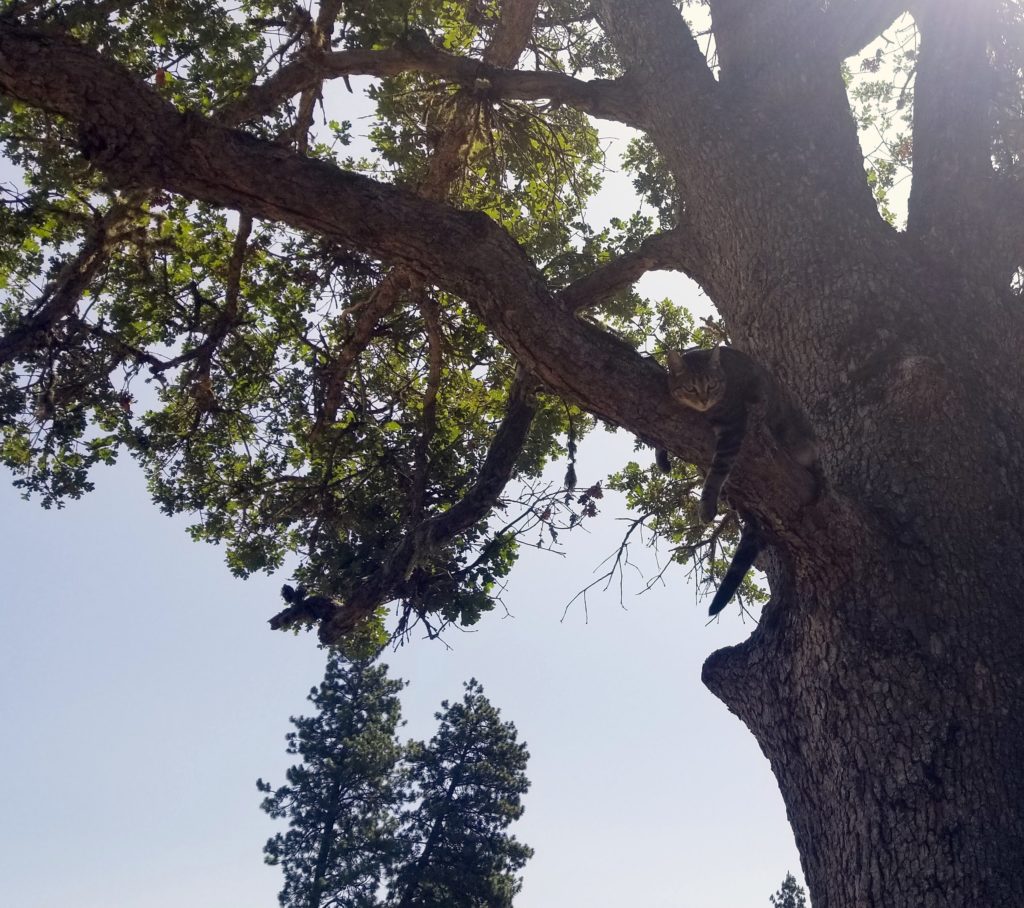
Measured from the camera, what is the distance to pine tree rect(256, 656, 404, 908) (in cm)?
1934

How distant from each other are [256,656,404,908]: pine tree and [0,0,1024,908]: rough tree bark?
707 inches

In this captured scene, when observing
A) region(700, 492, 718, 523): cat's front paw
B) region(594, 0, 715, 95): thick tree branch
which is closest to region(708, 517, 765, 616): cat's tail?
region(700, 492, 718, 523): cat's front paw

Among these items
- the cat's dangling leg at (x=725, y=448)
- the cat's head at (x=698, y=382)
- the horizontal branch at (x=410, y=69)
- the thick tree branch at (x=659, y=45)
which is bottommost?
the cat's dangling leg at (x=725, y=448)

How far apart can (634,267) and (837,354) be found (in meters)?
1.59

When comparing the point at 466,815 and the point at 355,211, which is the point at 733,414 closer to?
the point at 355,211

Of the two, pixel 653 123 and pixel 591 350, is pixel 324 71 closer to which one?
pixel 653 123

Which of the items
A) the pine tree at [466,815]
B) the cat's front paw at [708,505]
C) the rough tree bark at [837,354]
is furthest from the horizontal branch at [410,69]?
→ the pine tree at [466,815]

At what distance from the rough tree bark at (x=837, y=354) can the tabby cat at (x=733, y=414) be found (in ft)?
0.30

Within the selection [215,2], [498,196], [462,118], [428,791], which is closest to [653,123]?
[462,118]

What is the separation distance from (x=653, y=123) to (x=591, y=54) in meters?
3.42

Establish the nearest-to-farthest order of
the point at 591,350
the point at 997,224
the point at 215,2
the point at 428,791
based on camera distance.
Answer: the point at 591,350, the point at 997,224, the point at 215,2, the point at 428,791

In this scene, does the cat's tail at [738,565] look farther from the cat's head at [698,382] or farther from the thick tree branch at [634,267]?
the thick tree branch at [634,267]

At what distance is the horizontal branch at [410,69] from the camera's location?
5547mm

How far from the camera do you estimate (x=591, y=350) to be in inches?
141
